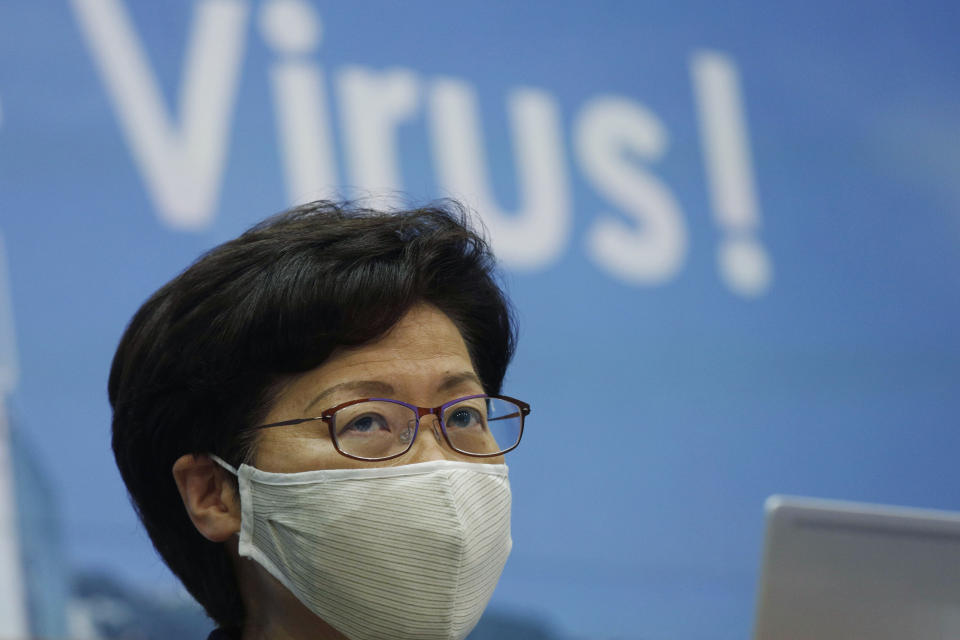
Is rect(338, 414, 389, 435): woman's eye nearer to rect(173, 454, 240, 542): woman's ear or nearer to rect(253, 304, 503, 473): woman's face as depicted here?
rect(253, 304, 503, 473): woman's face

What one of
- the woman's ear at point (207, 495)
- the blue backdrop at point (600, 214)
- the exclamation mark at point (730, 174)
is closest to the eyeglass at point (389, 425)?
the woman's ear at point (207, 495)

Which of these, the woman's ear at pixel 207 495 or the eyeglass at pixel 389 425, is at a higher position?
the eyeglass at pixel 389 425

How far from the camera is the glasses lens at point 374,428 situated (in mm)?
1421

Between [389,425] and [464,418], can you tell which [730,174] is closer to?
[464,418]

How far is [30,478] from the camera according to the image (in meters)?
3.20

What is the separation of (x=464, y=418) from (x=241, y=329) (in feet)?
1.15

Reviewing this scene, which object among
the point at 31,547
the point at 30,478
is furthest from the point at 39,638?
the point at 30,478

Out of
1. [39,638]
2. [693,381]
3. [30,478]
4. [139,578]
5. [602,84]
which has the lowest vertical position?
[39,638]

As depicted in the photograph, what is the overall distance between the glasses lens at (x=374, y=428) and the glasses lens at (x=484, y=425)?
64mm

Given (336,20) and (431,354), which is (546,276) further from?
(431,354)

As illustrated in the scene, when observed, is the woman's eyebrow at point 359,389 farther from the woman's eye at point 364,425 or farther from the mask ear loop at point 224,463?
the mask ear loop at point 224,463

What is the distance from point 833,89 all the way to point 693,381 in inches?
40.4

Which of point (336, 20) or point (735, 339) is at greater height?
point (336, 20)

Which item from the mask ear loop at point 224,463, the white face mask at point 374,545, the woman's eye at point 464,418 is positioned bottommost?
the white face mask at point 374,545
